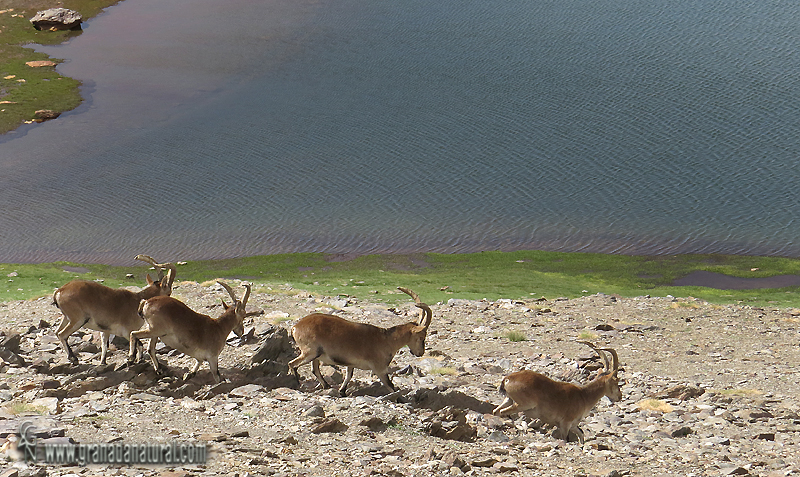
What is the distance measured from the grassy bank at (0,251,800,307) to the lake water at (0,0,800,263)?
1.36 meters

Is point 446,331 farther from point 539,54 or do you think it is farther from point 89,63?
point 89,63

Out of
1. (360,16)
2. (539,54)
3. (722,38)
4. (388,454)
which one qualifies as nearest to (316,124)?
(539,54)

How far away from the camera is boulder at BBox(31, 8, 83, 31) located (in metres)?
69.2

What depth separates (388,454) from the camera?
34.8ft

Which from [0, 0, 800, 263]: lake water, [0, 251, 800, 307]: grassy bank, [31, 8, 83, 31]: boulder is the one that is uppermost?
[31, 8, 83, 31]: boulder

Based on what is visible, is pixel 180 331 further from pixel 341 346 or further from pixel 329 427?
pixel 329 427

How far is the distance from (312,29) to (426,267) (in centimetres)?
3904

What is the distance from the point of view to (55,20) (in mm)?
69250

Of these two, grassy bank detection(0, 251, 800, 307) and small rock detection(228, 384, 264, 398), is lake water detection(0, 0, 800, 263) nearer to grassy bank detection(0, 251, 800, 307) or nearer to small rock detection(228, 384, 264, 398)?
grassy bank detection(0, 251, 800, 307)

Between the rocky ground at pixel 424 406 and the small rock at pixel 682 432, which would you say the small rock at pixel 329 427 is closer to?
the rocky ground at pixel 424 406

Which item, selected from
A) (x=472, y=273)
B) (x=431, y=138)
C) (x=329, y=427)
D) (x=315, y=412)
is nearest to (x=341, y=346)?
(x=315, y=412)

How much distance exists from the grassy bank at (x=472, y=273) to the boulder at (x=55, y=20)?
144 feet

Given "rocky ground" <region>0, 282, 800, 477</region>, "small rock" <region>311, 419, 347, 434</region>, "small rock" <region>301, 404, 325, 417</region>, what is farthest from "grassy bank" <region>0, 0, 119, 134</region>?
"small rock" <region>311, 419, 347, 434</region>

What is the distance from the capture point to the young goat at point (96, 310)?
47.0 ft
